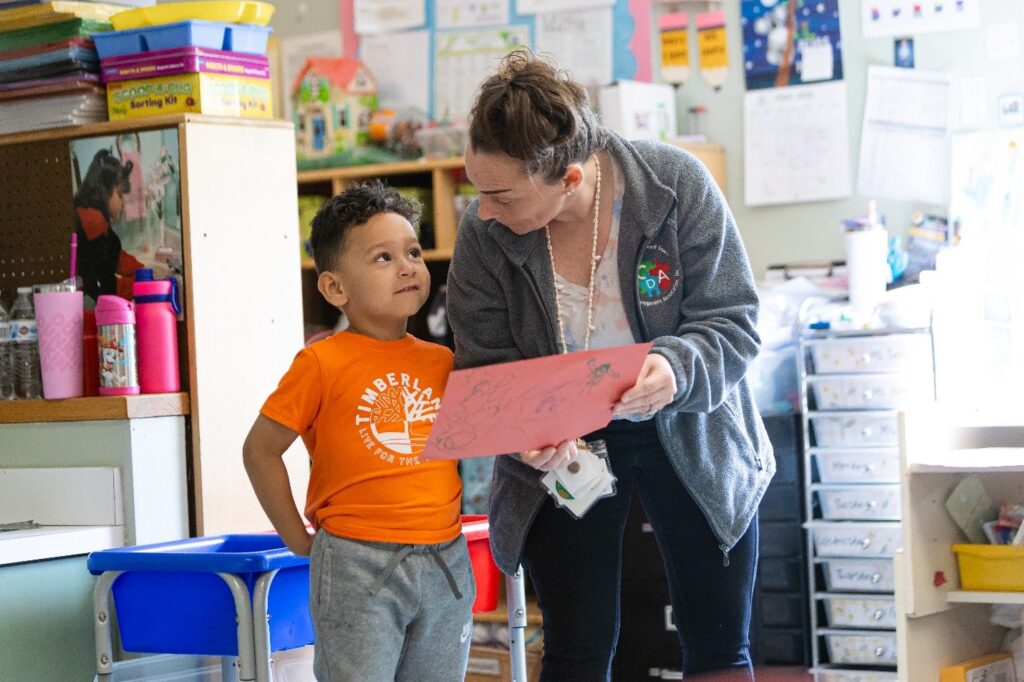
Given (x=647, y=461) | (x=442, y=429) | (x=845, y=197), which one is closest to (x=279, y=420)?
(x=442, y=429)

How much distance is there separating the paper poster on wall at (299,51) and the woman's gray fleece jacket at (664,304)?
2.91 meters

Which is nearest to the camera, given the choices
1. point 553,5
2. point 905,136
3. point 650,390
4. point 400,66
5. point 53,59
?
point 650,390

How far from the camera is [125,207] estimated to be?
108 inches

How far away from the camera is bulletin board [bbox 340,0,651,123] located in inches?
164

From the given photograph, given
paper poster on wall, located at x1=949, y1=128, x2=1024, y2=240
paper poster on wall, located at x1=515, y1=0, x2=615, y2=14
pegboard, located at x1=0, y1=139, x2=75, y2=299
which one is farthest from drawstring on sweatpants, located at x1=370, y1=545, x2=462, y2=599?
paper poster on wall, located at x1=515, y1=0, x2=615, y2=14

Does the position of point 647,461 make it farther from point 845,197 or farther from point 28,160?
point 845,197

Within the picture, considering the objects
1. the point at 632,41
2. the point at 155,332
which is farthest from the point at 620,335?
the point at 632,41

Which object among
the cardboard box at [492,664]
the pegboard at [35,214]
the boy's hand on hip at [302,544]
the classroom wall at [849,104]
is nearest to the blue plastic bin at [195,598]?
the boy's hand on hip at [302,544]

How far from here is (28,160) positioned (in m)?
2.88

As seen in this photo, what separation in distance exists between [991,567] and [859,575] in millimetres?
1084

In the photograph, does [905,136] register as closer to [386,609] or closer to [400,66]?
[400,66]

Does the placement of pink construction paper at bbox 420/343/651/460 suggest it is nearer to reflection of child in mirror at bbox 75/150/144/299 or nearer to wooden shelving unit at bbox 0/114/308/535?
wooden shelving unit at bbox 0/114/308/535

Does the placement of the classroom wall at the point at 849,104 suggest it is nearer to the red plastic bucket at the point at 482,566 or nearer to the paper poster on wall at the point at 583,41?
the paper poster on wall at the point at 583,41

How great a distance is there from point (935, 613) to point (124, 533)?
4.94 feet
